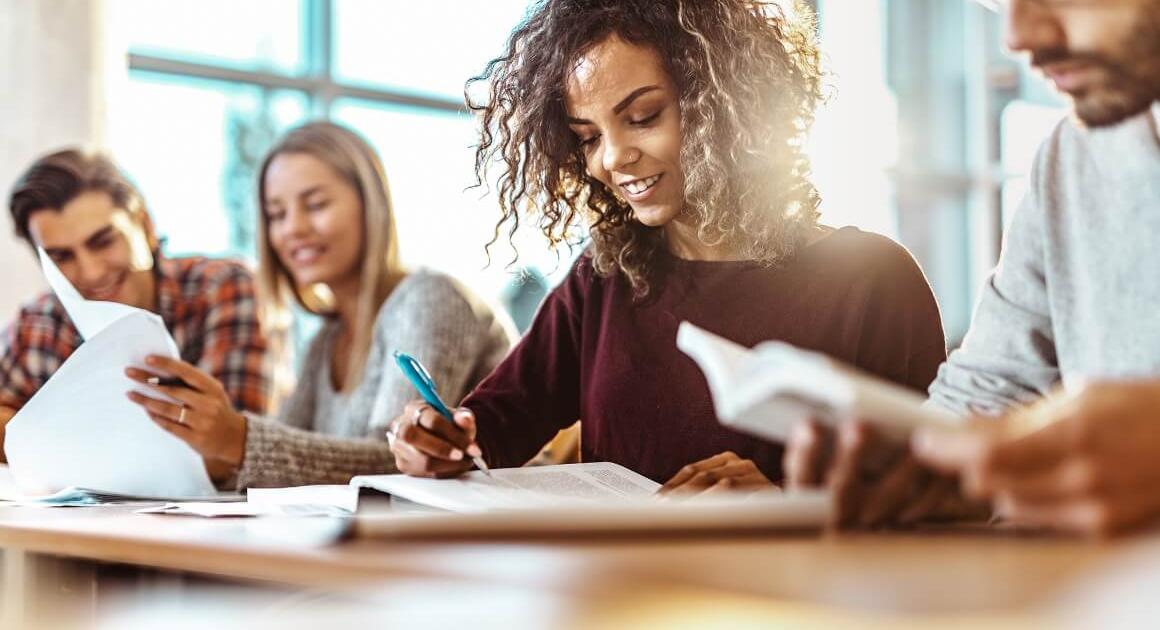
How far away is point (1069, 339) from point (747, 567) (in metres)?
0.46

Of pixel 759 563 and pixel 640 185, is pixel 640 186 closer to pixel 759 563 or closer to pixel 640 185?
pixel 640 185

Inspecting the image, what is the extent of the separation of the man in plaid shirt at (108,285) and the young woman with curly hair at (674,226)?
0.76 metres

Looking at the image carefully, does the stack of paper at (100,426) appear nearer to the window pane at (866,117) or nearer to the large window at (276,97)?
the large window at (276,97)

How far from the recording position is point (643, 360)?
1587 mm

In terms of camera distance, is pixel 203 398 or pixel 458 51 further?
pixel 458 51

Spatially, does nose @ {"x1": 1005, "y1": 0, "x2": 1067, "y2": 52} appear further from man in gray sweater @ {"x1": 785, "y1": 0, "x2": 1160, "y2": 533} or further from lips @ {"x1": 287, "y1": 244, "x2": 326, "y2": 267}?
lips @ {"x1": 287, "y1": 244, "x2": 326, "y2": 267}

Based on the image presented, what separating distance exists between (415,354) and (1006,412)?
46.4 inches

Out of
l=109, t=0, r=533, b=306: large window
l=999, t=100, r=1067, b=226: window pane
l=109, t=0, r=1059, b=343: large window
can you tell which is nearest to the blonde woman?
l=109, t=0, r=1059, b=343: large window

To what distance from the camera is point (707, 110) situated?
1.47 m

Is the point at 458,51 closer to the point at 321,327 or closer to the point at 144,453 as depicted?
the point at 321,327

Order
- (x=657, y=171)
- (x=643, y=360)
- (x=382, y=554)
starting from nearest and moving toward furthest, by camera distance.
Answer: (x=382, y=554) < (x=657, y=171) < (x=643, y=360)

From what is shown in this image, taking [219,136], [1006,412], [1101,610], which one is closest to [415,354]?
[1006,412]

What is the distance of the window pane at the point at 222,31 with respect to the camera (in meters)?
3.72

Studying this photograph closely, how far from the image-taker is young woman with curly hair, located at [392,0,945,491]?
1467 millimetres
